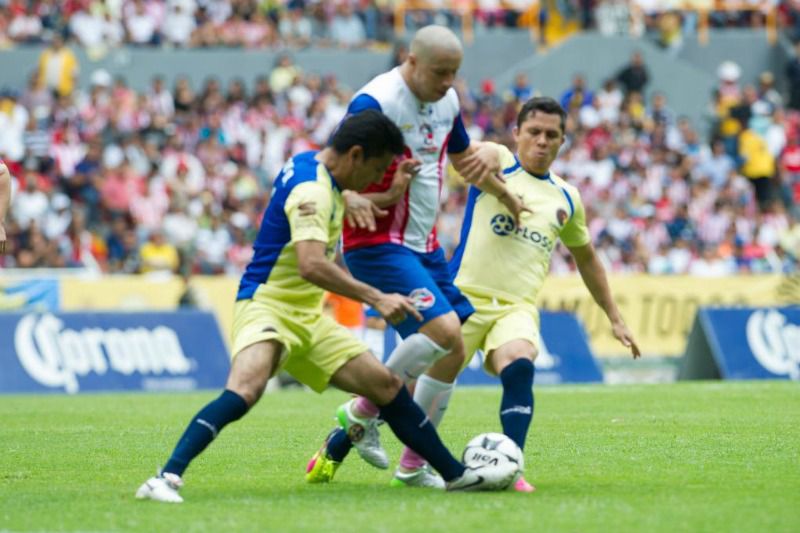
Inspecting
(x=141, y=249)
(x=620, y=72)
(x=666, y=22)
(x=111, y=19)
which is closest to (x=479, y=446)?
(x=141, y=249)

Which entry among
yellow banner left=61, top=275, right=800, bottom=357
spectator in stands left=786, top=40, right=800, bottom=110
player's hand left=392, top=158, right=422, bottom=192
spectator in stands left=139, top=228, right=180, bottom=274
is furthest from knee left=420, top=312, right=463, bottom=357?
spectator in stands left=786, top=40, right=800, bottom=110

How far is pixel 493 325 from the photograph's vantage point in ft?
30.9

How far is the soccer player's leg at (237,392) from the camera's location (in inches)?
311

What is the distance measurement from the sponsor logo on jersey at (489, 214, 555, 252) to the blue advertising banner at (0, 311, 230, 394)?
11.8m

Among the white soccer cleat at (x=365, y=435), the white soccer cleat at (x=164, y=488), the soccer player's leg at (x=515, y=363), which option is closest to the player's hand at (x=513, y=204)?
the soccer player's leg at (x=515, y=363)

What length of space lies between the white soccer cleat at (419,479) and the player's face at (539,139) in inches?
82.5

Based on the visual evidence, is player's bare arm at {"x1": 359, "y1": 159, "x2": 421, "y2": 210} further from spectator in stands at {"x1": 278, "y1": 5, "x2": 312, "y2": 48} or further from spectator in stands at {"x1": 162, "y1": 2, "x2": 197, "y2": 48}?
spectator in stands at {"x1": 278, "y1": 5, "x2": 312, "y2": 48}

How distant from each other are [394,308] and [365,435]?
133cm

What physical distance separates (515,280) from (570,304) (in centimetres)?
1470

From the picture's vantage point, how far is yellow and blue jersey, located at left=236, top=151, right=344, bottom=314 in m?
7.86

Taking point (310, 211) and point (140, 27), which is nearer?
point (310, 211)

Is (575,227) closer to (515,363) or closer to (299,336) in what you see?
(515,363)

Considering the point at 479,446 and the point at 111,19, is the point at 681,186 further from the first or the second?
the point at 479,446

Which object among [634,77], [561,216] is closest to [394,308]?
[561,216]
